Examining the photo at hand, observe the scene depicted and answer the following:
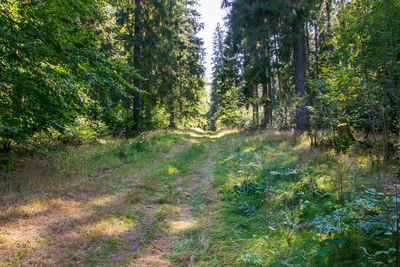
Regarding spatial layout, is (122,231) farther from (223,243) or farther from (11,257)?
(223,243)

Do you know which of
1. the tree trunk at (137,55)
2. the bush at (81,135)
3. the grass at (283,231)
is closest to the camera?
the grass at (283,231)

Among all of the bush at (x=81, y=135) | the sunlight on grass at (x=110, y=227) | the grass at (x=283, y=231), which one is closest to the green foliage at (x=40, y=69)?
the sunlight on grass at (x=110, y=227)

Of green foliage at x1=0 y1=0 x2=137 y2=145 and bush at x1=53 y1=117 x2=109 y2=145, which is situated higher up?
green foliage at x1=0 y1=0 x2=137 y2=145

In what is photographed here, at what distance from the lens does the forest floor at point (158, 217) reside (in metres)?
2.77

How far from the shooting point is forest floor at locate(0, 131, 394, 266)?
109 inches

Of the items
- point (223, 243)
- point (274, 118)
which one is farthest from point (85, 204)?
point (274, 118)

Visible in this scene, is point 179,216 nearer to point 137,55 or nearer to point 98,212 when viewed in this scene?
point 98,212

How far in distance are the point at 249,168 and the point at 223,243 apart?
3.36m

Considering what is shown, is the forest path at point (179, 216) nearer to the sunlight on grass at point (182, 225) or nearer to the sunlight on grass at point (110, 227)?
the sunlight on grass at point (182, 225)

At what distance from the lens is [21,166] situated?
233 inches

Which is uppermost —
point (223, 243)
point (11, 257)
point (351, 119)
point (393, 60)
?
point (393, 60)

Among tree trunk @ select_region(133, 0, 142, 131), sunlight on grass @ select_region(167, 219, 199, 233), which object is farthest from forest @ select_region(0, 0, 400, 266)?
tree trunk @ select_region(133, 0, 142, 131)

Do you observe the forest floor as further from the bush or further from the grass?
the bush

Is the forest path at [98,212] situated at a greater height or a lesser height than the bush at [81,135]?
lesser
